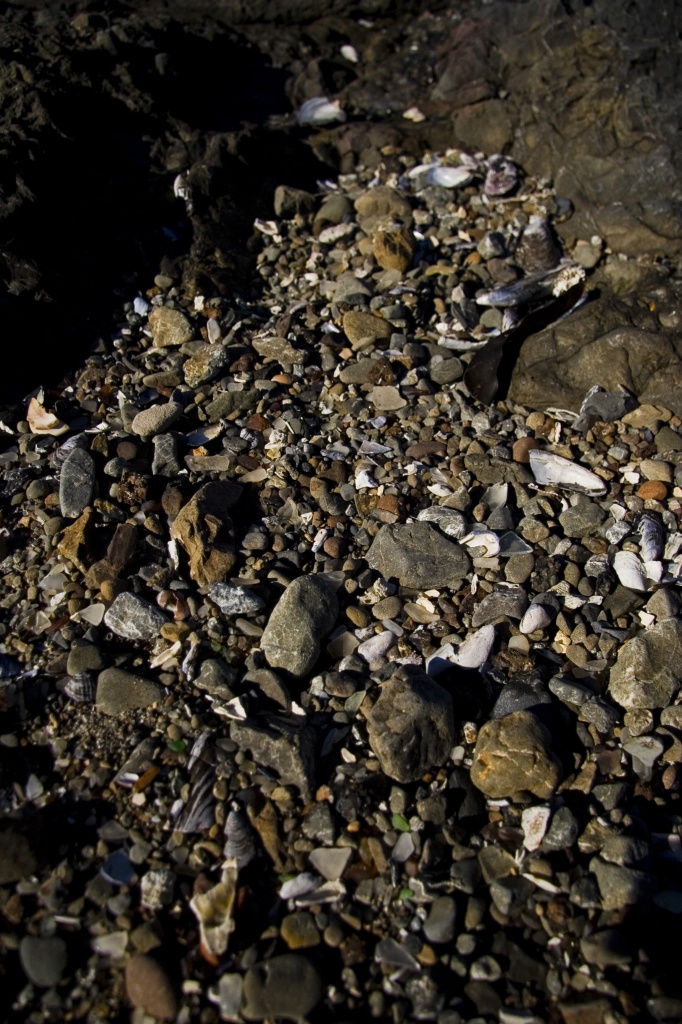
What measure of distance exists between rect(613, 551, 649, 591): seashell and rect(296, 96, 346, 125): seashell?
336cm

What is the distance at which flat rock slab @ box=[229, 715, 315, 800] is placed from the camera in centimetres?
218

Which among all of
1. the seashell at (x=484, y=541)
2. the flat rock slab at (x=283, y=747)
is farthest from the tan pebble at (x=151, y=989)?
the seashell at (x=484, y=541)

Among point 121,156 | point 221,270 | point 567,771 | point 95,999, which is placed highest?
point 121,156

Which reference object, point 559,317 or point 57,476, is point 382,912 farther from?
point 559,317

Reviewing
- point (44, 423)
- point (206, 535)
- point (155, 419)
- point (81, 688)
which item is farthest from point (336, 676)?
point (44, 423)

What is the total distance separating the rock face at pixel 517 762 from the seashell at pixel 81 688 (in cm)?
119

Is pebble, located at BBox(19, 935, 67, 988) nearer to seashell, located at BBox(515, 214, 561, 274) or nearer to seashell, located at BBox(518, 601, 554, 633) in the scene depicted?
seashell, located at BBox(518, 601, 554, 633)

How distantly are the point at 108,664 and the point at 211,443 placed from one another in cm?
105

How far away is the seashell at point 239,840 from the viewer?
205 cm

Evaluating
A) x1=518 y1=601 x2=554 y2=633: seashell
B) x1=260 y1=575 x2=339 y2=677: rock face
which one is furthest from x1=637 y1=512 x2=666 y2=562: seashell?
x1=260 y1=575 x2=339 y2=677: rock face

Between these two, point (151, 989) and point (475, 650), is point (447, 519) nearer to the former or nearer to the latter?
point (475, 650)

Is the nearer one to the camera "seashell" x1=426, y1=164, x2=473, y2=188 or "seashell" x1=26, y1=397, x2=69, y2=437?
"seashell" x1=26, y1=397, x2=69, y2=437

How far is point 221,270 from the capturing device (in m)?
3.77

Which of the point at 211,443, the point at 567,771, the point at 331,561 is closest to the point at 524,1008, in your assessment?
the point at 567,771
